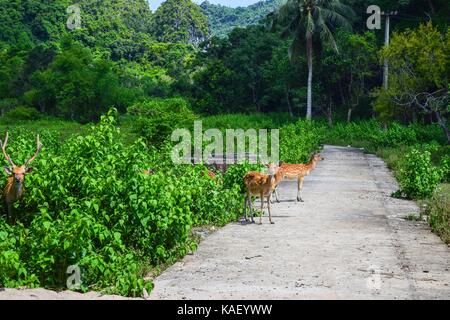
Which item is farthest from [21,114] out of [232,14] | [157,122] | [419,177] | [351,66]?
[232,14]

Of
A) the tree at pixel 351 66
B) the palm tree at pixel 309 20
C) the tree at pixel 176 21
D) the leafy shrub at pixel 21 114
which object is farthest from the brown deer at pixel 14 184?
the tree at pixel 176 21

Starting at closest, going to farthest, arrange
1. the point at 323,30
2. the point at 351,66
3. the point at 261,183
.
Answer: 1. the point at 261,183
2. the point at 323,30
3. the point at 351,66

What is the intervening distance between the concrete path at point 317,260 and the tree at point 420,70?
19.5 metres

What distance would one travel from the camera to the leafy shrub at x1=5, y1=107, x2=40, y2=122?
70125 millimetres

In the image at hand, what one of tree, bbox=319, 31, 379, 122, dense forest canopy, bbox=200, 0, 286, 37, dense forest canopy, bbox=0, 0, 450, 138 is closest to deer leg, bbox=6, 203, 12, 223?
dense forest canopy, bbox=0, 0, 450, 138

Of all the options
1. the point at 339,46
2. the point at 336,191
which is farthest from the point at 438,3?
the point at 336,191

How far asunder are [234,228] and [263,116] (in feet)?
155

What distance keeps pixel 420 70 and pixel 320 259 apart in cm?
2757

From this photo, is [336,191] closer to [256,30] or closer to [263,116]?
[263,116]

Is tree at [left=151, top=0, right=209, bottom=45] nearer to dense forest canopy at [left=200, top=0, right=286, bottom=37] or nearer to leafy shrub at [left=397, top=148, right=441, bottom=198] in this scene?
dense forest canopy at [left=200, top=0, right=286, bottom=37]

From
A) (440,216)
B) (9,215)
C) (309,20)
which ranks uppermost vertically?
(309,20)

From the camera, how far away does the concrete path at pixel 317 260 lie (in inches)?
341

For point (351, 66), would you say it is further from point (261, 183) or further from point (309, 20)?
point (261, 183)

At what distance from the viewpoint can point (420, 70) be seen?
1420 inches
